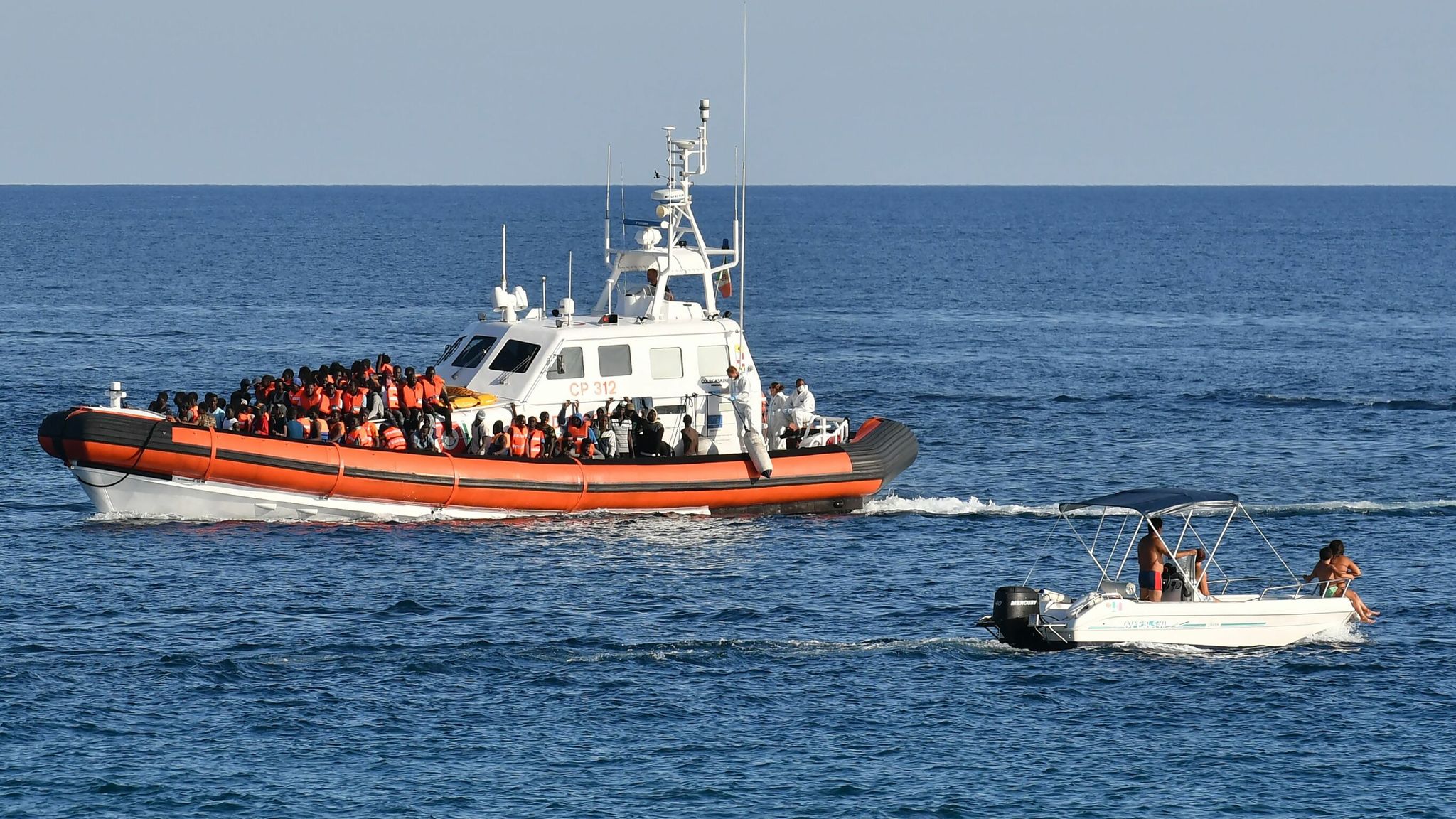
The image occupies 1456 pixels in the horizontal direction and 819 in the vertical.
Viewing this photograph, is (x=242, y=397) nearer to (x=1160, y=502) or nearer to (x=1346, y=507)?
(x=1160, y=502)

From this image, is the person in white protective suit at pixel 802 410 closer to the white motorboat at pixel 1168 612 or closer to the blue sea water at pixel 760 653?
the blue sea water at pixel 760 653

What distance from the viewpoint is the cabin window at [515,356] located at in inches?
1177

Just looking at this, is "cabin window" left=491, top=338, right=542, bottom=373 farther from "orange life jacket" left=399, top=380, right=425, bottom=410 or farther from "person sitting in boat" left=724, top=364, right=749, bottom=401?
"person sitting in boat" left=724, top=364, right=749, bottom=401

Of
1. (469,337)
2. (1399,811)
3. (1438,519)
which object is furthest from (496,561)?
(1438,519)

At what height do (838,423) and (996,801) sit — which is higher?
(838,423)

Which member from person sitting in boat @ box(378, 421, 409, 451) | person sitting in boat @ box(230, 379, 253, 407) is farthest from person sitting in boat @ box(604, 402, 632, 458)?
person sitting in boat @ box(230, 379, 253, 407)

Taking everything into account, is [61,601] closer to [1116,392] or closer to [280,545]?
[280,545]

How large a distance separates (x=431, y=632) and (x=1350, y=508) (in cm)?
1686

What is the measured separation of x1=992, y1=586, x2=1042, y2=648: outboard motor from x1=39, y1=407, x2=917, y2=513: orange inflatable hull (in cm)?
765

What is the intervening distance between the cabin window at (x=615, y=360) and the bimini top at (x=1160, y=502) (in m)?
9.38

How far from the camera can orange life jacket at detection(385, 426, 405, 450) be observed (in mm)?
27594

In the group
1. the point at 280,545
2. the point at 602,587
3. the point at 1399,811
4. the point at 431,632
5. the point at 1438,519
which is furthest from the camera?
the point at 1438,519

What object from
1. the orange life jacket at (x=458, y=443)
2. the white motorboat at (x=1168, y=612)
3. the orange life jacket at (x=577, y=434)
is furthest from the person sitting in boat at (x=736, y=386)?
the white motorboat at (x=1168, y=612)

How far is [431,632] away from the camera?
75.3 feet
